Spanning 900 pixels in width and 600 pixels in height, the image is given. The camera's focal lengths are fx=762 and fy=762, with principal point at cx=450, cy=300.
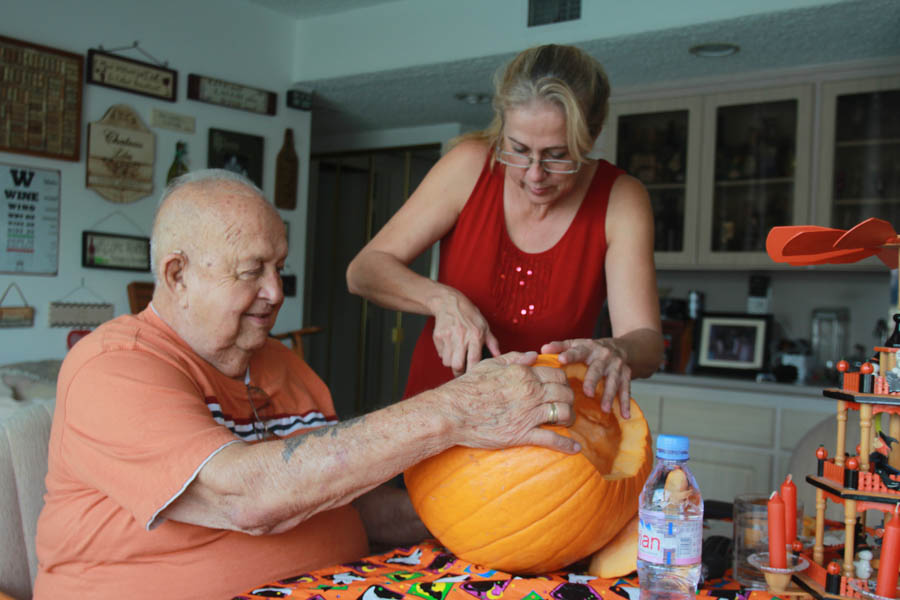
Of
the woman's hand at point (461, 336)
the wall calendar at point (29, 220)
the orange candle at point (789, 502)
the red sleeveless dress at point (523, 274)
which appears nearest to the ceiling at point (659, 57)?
the wall calendar at point (29, 220)

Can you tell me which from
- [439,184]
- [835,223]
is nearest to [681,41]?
[835,223]

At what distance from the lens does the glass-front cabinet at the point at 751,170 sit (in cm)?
373

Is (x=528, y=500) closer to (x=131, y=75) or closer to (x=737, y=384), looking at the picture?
(x=737, y=384)

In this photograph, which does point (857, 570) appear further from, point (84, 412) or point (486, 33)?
point (486, 33)

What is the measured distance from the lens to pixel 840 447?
3.22 feet

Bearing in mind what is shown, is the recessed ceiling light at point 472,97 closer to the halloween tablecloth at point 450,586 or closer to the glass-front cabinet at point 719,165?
the glass-front cabinet at point 719,165

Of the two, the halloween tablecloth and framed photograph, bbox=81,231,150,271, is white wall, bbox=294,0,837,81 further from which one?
the halloween tablecloth

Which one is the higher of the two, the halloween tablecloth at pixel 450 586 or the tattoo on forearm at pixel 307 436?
the tattoo on forearm at pixel 307 436

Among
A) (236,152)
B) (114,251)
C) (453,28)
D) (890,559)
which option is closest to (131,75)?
(236,152)

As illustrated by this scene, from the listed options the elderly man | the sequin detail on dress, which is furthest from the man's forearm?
the sequin detail on dress

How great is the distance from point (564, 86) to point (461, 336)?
19.4 inches

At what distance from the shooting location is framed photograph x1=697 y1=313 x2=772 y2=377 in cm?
387

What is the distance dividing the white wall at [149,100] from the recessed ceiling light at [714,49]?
2276 millimetres

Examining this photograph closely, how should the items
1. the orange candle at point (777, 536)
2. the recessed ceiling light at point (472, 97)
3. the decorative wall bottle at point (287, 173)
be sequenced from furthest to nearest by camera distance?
the recessed ceiling light at point (472, 97)
the decorative wall bottle at point (287, 173)
the orange candle at point (777, 536)
